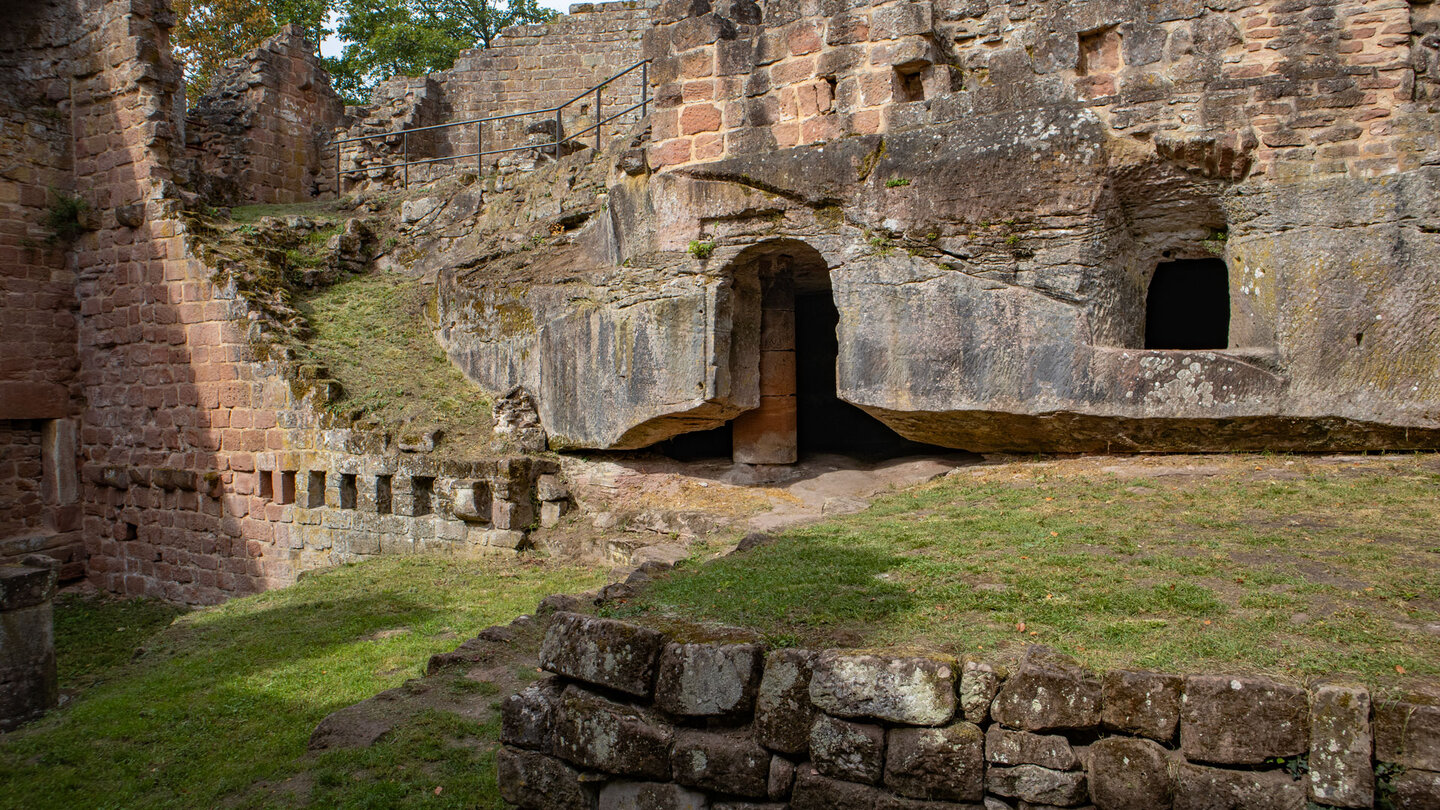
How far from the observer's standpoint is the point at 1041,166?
7.57 m

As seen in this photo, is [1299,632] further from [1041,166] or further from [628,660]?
[1041,166]

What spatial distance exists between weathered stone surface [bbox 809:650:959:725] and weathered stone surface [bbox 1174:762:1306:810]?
857mm

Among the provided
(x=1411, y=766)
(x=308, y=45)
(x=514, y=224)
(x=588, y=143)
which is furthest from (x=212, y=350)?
(x=1411, y=766)

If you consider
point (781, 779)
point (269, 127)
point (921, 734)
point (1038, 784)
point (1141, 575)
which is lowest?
point (781, 779)

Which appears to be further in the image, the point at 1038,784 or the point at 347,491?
the point at 347,491

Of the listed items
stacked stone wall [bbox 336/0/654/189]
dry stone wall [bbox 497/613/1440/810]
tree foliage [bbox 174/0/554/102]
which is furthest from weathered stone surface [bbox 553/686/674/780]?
tree foliage [bbox 174/0/554/102]

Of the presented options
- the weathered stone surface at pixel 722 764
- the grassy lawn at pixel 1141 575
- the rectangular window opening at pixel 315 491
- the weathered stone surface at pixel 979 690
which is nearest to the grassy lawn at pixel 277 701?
the weathered stone surface at pixel 722 764

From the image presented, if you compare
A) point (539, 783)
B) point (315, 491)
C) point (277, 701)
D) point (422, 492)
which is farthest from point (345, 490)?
point (539, 783)

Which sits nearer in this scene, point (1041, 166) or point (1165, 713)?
point (1165, 713)

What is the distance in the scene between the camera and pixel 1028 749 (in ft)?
12.0

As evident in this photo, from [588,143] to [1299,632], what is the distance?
598 inches

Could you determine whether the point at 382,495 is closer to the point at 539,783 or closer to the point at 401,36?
the point at 539,783

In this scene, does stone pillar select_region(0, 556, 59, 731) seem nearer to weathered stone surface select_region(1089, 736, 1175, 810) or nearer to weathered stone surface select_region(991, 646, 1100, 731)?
weathered stone surface select_region(991, 646, 1100, 731)

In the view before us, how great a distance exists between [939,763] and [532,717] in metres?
1.99
